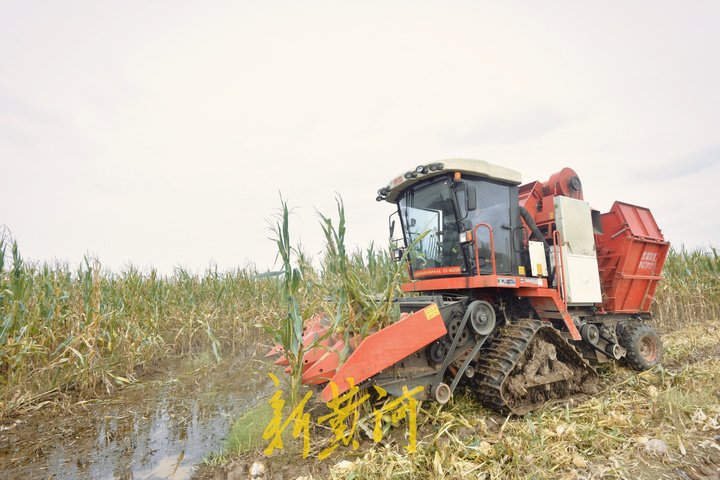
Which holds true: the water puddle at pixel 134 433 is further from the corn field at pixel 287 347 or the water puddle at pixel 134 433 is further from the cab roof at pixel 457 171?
the cab roof at pixel 457 171

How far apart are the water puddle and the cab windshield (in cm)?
261

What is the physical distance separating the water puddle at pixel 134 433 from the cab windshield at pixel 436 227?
8.55 ft

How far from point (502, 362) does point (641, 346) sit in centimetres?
319

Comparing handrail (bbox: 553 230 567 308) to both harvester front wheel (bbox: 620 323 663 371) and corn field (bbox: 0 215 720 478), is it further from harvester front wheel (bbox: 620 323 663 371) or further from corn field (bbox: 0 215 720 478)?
harvester front wheel (bbox: 620 323 663 371)

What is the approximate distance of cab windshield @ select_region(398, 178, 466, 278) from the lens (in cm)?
424

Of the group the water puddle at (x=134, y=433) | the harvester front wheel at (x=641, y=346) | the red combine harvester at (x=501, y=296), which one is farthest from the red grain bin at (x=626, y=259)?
the water puddle at (x=134, y=433)

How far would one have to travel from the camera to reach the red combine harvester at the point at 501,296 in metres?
3.51

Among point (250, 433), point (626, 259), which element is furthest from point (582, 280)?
point (250, 433)

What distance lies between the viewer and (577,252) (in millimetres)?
5043

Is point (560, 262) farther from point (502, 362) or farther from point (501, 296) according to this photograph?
point (502, 362)

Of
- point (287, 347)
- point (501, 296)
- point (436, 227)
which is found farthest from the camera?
point (501, 296)

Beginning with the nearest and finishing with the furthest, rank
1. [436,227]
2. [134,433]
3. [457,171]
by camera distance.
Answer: [134,433]
[457,171]
[436,227]

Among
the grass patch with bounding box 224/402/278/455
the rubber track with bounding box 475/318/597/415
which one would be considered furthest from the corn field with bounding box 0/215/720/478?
the grass patch with bounding box 224/402/278/455

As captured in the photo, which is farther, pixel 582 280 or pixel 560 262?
pixel 582 280
